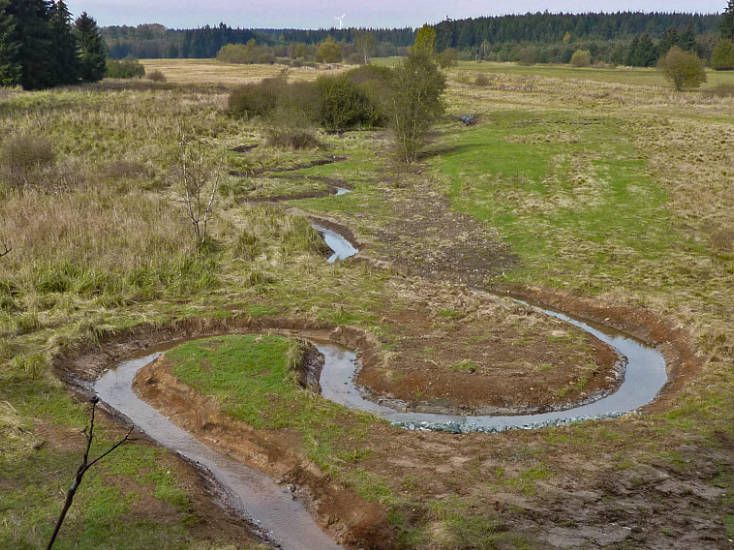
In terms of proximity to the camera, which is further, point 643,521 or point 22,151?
point 22,151

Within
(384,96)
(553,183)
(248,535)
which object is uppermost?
(384,96)

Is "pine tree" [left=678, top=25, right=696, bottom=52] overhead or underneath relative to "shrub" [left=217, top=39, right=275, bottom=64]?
overhead

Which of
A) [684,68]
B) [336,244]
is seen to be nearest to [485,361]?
[336,244]

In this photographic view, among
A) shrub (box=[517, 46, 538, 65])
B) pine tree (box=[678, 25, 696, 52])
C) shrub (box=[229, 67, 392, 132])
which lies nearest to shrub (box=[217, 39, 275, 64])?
shrub (box=[517, 46, 538, 65])

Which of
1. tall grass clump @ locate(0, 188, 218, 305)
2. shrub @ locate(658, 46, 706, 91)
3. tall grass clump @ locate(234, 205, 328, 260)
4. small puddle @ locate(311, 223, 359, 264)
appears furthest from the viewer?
shrub @ locate(658, 46, 706, 91)

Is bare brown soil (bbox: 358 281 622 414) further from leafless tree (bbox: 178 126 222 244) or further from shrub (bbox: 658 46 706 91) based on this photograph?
shrub (bbox: 658 46 706 91)

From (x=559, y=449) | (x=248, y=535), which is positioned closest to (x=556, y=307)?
(x=559, y=449)

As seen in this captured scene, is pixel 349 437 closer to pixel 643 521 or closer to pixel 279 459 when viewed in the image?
pixel 279 459
